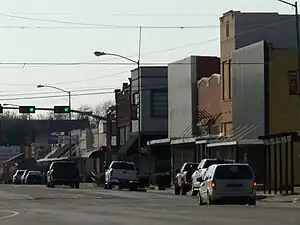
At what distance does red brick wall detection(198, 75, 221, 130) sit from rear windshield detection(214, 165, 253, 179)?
82.2 ft

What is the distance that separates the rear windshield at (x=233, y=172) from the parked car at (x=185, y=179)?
13958 mm

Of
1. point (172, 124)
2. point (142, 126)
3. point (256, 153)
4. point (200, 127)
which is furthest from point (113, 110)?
point (256, 153)

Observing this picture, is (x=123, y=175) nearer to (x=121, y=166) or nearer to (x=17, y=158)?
(x=121, y=166)

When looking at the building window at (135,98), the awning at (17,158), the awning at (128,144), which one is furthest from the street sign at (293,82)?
the awning at (17,158)

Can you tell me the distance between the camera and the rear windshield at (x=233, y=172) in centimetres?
3259

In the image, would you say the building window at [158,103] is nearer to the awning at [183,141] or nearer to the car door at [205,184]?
the awning at [183,141]

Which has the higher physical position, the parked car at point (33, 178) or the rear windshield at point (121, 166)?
the rear windshield at point (121, 166)

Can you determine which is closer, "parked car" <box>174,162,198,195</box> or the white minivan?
the white minivan

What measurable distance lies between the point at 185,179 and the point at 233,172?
49.3 feet

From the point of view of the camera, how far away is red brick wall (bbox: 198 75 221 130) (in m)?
58.8

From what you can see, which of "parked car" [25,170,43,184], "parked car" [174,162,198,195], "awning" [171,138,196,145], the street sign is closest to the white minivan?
the street sign

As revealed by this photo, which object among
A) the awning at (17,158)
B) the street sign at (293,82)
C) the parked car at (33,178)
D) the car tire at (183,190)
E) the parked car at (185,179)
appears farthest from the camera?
the awning at (17,158)

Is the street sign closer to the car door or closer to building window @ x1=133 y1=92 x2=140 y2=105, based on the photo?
the car door

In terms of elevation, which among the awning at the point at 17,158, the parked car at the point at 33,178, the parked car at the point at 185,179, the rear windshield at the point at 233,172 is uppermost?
the rear windshield at the point at 233,172
